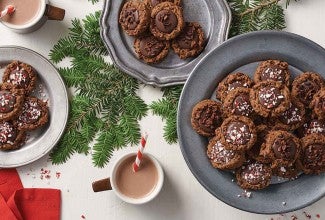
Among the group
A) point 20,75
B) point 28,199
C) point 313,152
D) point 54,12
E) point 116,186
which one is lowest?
point 28,199

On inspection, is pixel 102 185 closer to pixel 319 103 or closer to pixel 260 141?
pixel 260 141

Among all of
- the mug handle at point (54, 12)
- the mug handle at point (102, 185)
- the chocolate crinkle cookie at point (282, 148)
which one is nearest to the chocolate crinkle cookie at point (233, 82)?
the chocolate crinkle cookie at point (282, 148)

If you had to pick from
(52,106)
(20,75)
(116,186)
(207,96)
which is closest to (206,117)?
(207,96)

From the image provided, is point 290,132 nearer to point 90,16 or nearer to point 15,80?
point 90,16

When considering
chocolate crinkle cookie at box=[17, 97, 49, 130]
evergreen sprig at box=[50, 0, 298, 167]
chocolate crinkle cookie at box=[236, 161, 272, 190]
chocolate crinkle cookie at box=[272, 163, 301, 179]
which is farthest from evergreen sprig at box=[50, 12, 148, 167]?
chocolate crinkle cookie at box=[272, 163, 301, 179]

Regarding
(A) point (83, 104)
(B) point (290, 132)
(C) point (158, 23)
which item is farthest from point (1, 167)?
(B) point (290, 132)
